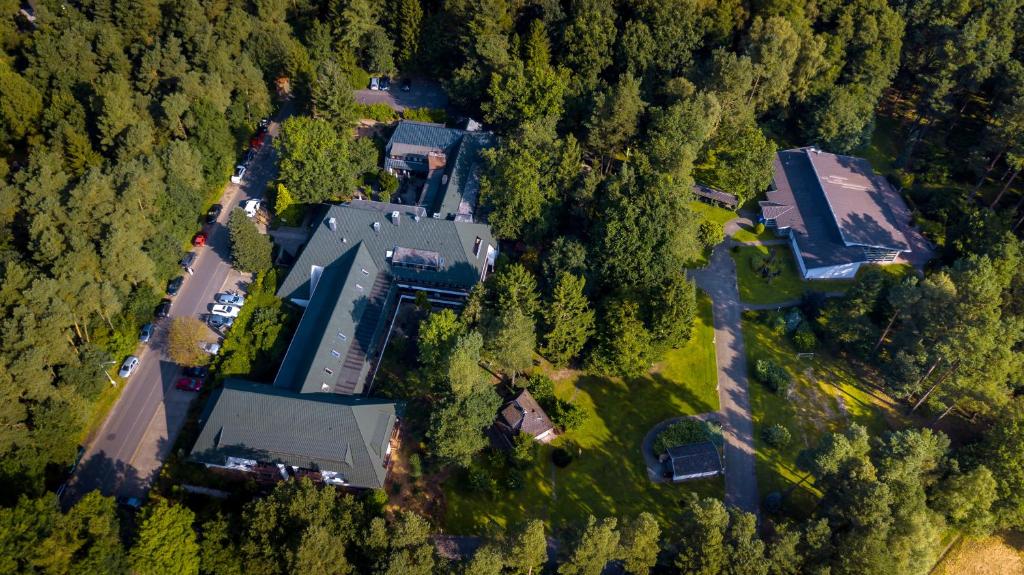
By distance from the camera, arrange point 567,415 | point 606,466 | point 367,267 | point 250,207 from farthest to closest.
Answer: point 250,207 → point 367,267 → point 567,415 → point 606,466

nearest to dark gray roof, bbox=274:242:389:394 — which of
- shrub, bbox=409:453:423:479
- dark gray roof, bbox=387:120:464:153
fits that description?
shrub, bbox=409:453:423:479

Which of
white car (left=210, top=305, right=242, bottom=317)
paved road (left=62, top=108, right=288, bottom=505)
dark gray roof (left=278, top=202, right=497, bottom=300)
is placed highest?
dark gray roof (left=278, top=202, right=497, bottom=300)

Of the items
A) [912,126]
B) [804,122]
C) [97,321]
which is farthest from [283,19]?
[912,126]

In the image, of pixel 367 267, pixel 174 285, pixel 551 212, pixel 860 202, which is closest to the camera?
pixel 367 267

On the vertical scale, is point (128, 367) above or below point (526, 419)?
below

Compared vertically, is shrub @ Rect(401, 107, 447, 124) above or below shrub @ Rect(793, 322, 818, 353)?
above

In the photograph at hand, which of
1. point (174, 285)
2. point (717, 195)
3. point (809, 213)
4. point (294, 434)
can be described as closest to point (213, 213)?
point (174, 285)

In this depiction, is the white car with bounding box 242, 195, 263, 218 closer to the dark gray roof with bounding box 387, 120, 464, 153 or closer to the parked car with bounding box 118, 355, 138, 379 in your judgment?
the dark gray roof with bounding box 387, 120, 464, 153

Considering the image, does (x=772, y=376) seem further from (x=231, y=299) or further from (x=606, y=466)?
(x=231, y=299)
